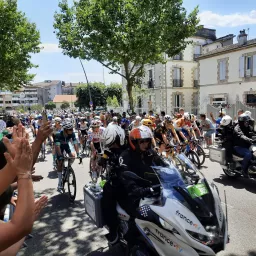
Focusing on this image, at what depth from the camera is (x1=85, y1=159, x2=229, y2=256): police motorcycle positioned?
7.89 feet

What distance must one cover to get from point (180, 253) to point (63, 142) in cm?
451

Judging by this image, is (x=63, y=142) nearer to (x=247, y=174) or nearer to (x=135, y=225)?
(x=135, y=225)

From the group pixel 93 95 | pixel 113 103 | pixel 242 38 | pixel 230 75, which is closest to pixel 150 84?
pixel 113 103

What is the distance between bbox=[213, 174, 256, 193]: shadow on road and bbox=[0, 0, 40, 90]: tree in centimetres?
1712

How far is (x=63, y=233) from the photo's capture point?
4.40m

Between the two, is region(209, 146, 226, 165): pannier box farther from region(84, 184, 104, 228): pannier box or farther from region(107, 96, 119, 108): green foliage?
region(107, 96, 119, 108): green foliage

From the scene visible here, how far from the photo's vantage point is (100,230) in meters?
4.46

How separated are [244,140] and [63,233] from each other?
4.56 metres

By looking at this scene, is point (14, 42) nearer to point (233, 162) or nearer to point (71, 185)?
point (71, 185)

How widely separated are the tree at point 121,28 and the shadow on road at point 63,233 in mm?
10885

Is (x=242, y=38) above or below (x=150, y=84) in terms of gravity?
above

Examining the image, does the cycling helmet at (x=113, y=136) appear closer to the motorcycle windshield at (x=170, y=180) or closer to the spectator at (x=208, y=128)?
the motorcycle windshield at (x=170, y=180)

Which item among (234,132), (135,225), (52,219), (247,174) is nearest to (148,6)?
(234,132)

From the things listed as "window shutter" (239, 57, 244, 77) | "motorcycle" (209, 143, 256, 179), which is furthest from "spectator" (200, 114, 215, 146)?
"window shutter" (239, 57, 244, 77)
